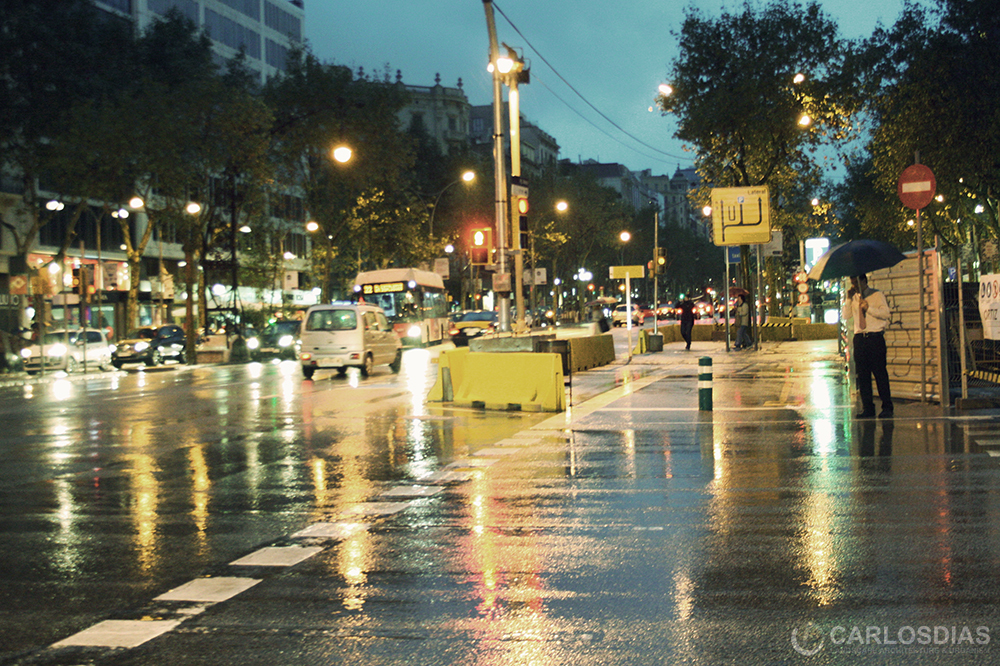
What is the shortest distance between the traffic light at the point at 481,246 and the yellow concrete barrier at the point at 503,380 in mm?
2161

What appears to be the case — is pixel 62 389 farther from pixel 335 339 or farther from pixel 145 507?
pixel 145 507

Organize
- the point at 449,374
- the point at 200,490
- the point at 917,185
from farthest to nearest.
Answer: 1. the point at 449,374
2. the point at 917,185
3. the point at 200,490

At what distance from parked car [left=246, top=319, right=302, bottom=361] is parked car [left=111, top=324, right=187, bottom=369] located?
258 cm

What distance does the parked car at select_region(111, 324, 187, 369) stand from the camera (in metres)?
39.5

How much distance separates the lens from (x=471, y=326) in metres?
52.7

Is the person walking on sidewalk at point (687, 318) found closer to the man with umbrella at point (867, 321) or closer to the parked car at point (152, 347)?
the parked car at point (152, 347)

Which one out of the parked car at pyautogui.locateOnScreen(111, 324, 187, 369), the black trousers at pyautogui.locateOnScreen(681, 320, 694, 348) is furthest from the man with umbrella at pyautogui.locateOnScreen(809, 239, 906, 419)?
the parked car at pyautogui.locateOnScreen(111, 324, 187, 369)

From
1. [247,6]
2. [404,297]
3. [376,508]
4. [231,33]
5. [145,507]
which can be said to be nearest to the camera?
[376,508]

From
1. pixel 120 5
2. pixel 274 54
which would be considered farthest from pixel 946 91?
pixel 274 54

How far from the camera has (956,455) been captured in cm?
1069

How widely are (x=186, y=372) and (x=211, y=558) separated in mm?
27232

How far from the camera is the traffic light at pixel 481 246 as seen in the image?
65.8 feet

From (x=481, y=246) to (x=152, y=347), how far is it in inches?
939

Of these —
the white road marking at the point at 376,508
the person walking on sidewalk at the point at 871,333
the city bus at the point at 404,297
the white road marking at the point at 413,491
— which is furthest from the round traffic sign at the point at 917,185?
the city bus at the point at 404,297
